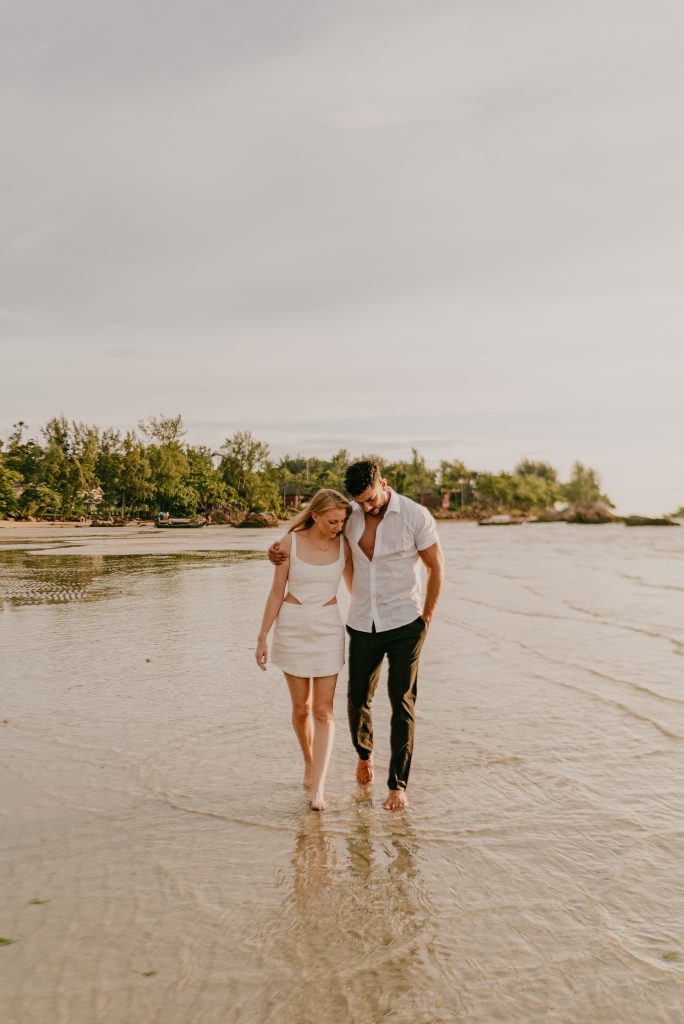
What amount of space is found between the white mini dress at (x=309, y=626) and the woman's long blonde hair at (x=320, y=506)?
0.26 ft

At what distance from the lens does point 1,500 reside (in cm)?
5309

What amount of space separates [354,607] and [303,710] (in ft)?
2.27

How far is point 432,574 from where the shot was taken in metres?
4.92

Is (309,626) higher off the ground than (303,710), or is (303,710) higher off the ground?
(309,626)

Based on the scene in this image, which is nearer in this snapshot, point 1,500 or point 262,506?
point 1,500

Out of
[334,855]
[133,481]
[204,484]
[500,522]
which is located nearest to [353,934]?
[334,855]

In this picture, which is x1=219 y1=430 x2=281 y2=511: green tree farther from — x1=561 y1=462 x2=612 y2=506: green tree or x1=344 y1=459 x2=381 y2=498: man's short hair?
x1=561 y1=462 x2=612 y2=506: green tree

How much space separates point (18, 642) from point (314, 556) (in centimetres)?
671

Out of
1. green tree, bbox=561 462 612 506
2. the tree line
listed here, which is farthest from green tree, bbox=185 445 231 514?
green tree, bbox=561 462 612 506

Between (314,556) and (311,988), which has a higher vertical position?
(314,556)

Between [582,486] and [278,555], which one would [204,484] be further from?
[582,486]

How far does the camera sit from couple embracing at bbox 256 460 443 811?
459 centimetres

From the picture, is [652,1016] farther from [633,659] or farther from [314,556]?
[633,659]

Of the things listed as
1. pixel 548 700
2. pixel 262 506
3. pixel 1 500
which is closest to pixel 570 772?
pixel 548 700
